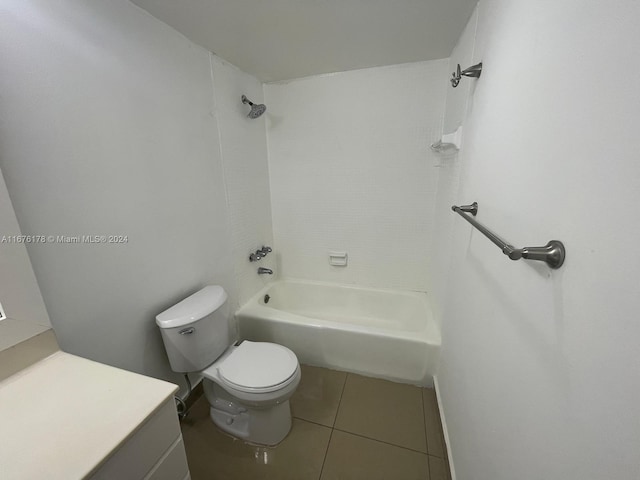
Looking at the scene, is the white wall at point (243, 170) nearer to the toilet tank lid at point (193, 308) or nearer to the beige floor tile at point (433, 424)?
the toilet tank lid at point (193, 308)

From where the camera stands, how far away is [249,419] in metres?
1.34

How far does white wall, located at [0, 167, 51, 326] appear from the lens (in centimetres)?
71

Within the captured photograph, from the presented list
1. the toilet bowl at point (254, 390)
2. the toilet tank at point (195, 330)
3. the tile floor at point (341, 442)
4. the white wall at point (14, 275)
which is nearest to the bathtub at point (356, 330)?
the tile floor at point (341, 442)

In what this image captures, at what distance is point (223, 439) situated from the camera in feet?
4.50

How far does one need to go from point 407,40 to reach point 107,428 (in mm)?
2084

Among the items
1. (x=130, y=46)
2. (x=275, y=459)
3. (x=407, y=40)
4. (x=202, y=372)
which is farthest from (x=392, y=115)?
(x=275, y=459)

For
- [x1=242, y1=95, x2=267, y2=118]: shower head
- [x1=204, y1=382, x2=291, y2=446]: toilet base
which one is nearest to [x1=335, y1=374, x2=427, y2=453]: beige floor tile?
[x1=204, y1=382, x2=291, y2=446]: toilet base

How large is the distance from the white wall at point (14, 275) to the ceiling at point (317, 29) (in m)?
1.02

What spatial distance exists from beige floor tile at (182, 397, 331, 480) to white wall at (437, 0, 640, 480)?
2.48 feet

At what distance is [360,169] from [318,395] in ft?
5.48

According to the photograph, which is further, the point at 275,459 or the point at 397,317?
the point at 397,317

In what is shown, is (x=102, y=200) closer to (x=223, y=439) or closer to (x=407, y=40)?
(x=223, y=439)

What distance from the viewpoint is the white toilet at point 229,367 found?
47.3 inches

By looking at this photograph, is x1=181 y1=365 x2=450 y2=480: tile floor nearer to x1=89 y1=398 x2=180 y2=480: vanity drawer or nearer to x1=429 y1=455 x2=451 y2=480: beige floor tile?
x1=429 y1=455 x2=451 y2=480: beige floor tile
